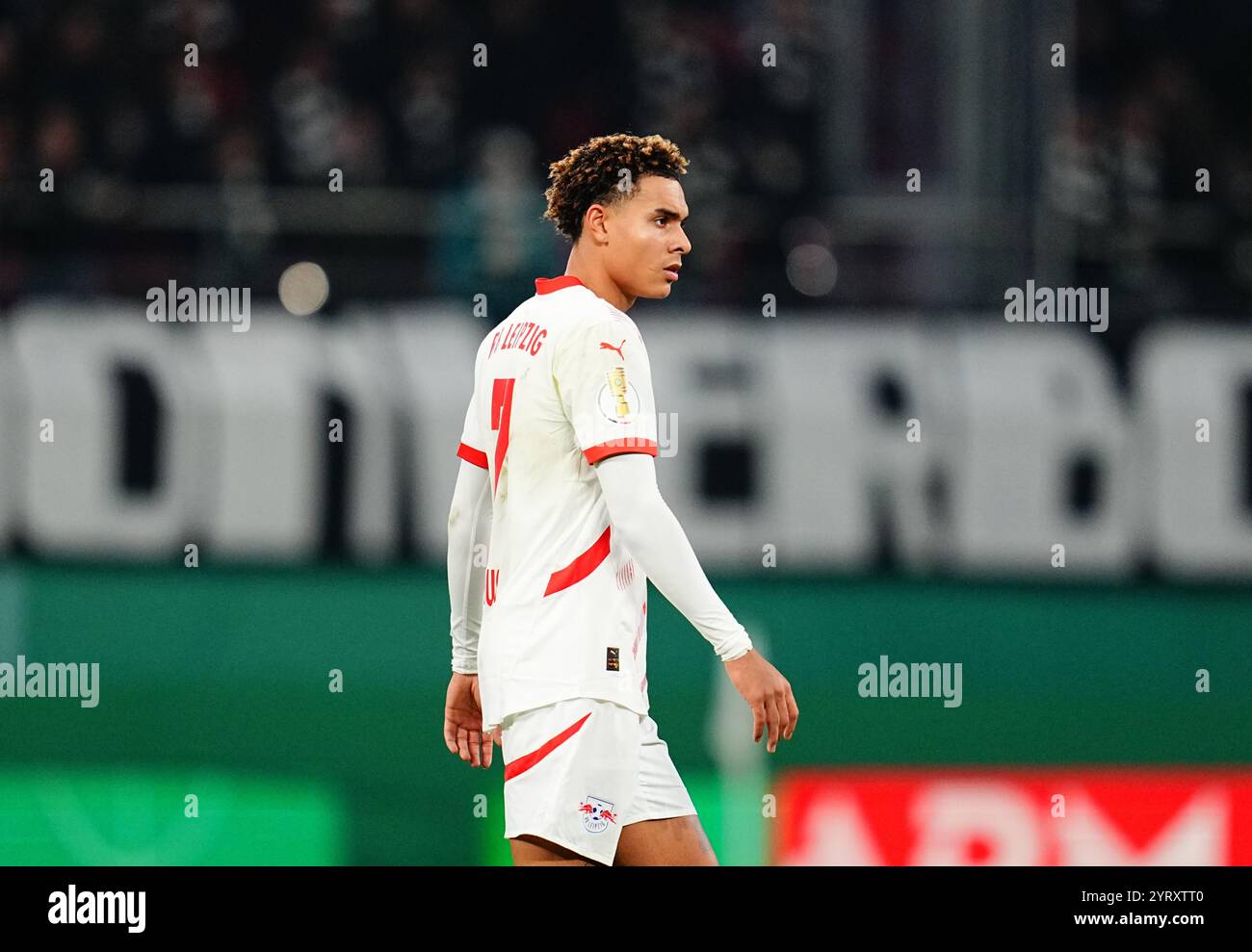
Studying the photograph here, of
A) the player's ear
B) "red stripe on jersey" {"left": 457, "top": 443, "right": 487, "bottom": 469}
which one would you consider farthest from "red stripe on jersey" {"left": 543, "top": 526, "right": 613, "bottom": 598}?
the player's ear

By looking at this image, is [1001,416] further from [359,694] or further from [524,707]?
[524,707]

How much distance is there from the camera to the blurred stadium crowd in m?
8.33

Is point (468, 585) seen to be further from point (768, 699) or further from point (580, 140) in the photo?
point (580, 140)

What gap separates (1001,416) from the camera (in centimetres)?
833

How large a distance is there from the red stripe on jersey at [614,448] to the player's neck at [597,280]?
1.23ft

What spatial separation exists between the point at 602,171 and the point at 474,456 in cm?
65

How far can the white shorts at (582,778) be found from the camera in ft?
12.0

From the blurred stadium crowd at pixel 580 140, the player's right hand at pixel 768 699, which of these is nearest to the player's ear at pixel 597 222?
the player's right hand at pixel 768 699

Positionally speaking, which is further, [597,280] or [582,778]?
[597,280]

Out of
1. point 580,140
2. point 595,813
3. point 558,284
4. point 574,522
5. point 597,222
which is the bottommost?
point 595,813

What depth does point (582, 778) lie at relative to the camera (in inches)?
145

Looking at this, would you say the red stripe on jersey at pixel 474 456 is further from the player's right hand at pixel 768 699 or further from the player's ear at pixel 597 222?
the player's right hand at pixel 768 699

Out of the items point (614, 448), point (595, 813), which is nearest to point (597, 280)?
point (614, 448)

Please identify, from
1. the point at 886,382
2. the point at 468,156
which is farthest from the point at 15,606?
the point at 886,382
